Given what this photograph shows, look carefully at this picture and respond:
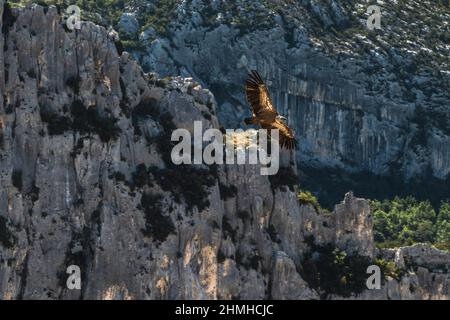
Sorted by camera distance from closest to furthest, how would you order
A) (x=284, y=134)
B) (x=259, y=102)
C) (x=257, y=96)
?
1. (x=257, y=96)
2. (x=259, y=102)
3. (x=284, y=134)

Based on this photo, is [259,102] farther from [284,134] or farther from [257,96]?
[284,134]

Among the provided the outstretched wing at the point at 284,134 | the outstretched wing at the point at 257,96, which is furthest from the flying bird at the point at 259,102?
the outstretched wing at the point at 284,134

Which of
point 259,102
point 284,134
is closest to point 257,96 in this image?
point 259,102

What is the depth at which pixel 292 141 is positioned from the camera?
171 meters

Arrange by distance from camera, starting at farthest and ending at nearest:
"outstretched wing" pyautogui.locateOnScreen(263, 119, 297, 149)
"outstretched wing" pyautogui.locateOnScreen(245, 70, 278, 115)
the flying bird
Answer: "outstretched wing" pyautogui.locateOnScreen(263, 119, 297, 149)
"outstretched wing" pyautogui.locateOnScreen(245, 70, 278, 115)
the flying bird

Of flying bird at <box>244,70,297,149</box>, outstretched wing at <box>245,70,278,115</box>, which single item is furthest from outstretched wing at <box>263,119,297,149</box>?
outstretched wing at <box>245,70,278,115</box>

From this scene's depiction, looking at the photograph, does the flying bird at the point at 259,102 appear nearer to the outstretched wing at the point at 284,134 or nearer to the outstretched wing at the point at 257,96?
the outstretched wing at the point at 257,96

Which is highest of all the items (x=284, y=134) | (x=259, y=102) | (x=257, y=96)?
(x=257, y=96)

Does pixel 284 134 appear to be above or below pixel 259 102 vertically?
below

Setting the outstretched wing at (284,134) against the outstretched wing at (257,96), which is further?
the outstretched wing at (284,134)

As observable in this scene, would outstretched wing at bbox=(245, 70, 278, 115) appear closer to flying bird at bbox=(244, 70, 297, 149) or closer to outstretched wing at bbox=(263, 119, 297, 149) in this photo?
flying bird at bbox=(244, 70, 297, 149)

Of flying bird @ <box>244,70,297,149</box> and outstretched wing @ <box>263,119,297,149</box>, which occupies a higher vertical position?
flying bird @ <box>244,70,297,149</box>
